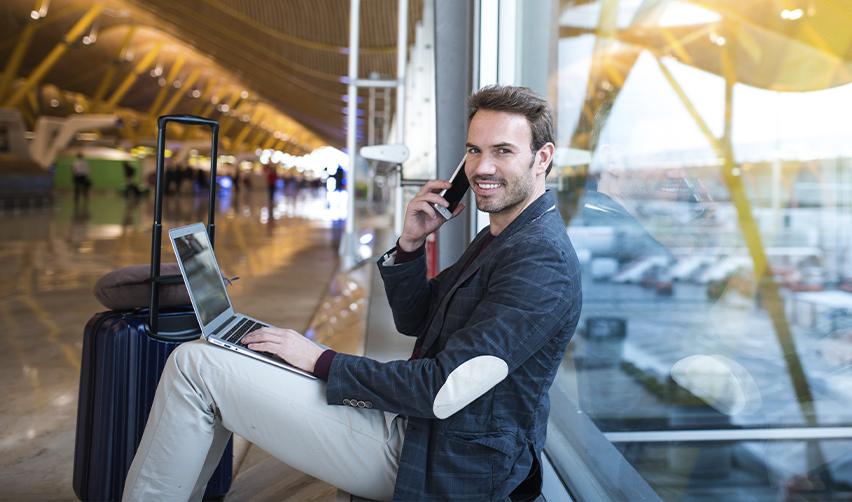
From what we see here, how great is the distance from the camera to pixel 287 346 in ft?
7.07

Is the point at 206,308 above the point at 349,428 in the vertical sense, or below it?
above

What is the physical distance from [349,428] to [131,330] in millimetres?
885

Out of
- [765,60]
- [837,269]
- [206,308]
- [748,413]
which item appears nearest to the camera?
[206,308]

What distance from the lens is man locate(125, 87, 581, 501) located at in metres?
1.98

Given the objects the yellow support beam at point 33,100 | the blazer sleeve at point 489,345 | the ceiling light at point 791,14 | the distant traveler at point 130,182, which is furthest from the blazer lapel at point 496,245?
the yellow support beam at point 33,100

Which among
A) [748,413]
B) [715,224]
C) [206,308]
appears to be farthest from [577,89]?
[206,308]

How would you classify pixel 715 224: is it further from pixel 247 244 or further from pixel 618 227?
pixel 247 244

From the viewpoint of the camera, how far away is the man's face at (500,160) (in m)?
2.16

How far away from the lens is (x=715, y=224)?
5.40 meters

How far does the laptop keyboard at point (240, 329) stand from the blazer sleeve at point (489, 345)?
1.37 feet

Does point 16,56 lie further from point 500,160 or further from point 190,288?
point 500,160

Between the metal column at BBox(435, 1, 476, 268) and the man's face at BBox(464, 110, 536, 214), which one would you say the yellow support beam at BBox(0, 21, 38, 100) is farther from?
the man's face at BBox(464, 110, 536, 214)

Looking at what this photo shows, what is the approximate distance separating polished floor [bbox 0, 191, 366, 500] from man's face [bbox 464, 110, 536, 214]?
4.17 feet

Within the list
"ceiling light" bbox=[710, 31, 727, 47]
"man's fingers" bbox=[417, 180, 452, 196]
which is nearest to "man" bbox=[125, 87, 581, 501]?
"man's fingers" bbox=[417, 180, 452, 196]
